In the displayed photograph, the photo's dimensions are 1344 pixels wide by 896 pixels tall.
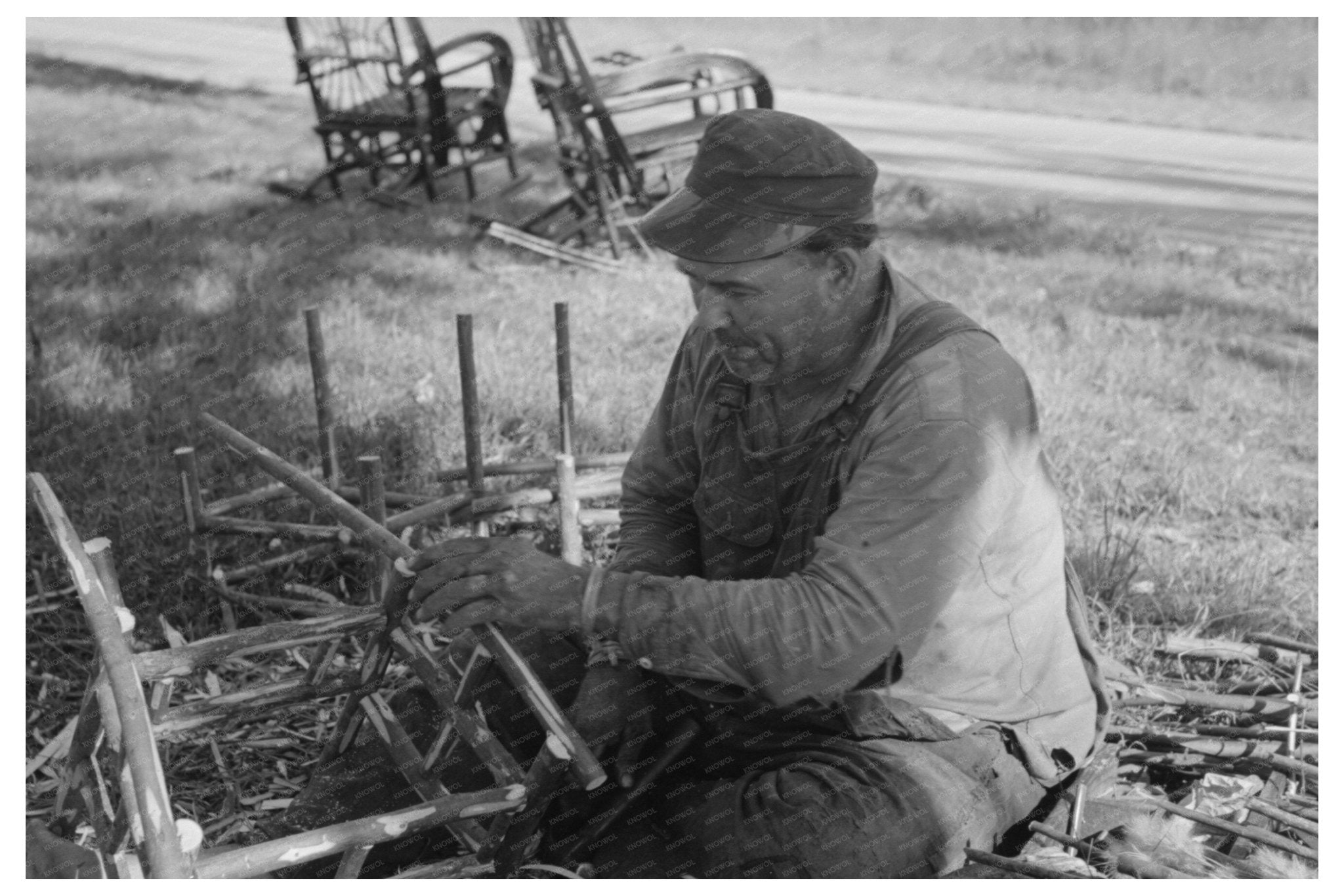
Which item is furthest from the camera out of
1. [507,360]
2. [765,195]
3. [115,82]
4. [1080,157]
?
[115,82]

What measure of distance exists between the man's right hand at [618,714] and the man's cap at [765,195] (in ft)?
2.74

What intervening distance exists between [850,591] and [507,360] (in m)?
3.33

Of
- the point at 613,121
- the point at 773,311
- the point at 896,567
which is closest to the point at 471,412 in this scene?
the point at 773,311

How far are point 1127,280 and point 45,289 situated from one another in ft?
18.1

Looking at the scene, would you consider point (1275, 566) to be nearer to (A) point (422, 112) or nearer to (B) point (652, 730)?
(B) point (652, 730)

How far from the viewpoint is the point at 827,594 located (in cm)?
199

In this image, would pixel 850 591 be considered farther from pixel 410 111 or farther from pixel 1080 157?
pixel 1080 157

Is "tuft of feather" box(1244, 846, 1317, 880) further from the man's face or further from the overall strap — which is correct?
the man's face

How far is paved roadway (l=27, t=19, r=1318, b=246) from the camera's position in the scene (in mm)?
7969

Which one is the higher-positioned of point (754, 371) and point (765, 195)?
point (765, 195)

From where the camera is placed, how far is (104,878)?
6.46 ft

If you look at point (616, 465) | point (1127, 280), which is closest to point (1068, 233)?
point (1127, 280)

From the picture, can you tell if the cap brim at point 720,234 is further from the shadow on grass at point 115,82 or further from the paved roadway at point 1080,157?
the shadow on grass at point 115,82

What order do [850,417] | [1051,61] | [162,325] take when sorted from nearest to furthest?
[850,417] → [162,325] → [1051,61]
